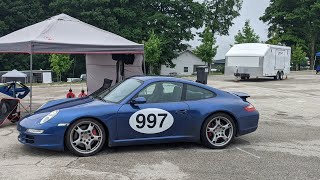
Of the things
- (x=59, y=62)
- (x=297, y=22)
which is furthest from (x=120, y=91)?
(x=297, y=22)

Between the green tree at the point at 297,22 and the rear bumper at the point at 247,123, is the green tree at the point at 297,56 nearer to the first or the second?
the green tree at the point at 297,22

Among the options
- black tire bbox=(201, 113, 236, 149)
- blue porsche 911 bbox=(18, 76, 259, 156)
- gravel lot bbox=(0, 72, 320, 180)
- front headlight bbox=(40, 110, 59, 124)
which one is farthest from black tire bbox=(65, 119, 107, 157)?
black tire bbox=(201, 113, 236, 149)

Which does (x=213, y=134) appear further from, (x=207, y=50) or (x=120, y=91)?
(x=207, y=50)

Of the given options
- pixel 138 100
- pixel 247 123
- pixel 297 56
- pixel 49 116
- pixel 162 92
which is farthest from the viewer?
pixel 297 56

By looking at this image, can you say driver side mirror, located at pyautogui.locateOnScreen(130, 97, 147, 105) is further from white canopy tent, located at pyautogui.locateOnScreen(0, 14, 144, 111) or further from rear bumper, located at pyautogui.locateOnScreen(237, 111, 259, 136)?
white canopy tent, located at pyautogui.locateOnScreen(0, 14, 144, 111)

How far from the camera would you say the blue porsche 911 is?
6504mm

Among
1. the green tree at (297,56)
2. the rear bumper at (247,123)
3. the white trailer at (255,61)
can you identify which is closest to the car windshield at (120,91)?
the rear bumper at (247,123)

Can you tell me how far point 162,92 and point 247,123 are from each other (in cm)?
172

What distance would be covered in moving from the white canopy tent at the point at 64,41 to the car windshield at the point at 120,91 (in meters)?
3.02

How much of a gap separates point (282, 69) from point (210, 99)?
24.6 meters

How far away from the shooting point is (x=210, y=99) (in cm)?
739

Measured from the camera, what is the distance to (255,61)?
27578 mm

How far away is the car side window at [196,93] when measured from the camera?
7.31 metres

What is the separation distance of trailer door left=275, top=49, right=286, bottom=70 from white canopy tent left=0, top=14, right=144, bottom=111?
65.6 ft
